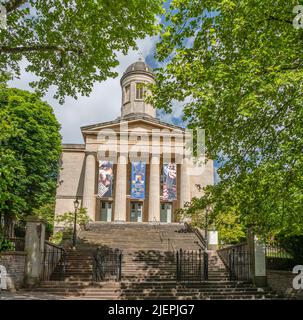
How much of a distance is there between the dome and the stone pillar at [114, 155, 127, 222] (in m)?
14.7

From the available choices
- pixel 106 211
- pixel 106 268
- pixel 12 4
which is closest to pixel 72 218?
pixel 106 211

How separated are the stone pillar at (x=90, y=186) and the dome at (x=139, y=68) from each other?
14957 millimetres

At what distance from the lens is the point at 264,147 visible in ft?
32.3

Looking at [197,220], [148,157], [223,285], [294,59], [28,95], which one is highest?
[28,95]

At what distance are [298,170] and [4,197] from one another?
6.87 metres

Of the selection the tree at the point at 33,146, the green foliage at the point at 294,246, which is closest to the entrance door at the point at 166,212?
the tree at the point at 33,146

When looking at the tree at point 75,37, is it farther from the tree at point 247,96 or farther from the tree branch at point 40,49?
the tree at point 247,96

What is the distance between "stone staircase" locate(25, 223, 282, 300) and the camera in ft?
43.9

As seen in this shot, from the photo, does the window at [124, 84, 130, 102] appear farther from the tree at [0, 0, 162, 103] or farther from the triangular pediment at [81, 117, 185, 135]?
the tree at [0, 0, 162, 103]

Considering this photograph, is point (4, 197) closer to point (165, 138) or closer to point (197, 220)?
point (197, 220)

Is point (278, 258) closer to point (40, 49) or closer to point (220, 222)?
point (220, 222)

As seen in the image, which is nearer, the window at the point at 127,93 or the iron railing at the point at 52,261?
the iron railing at the point at 52,261

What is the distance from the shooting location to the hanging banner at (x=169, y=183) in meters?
33.4
